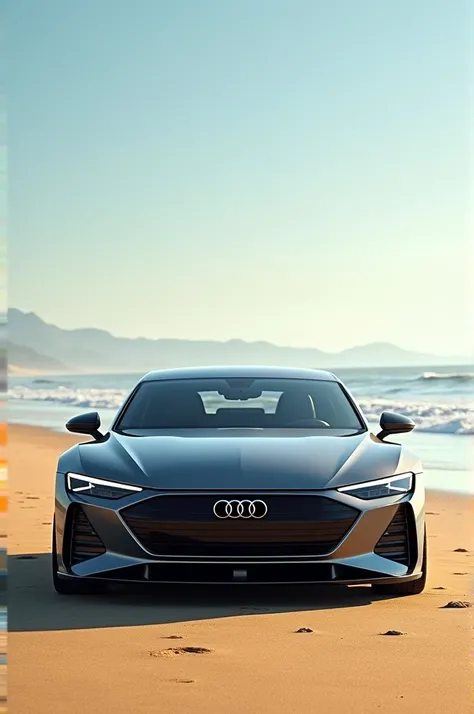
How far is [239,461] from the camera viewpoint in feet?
20.4

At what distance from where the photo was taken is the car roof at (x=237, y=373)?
7.96 m

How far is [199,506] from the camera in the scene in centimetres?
596

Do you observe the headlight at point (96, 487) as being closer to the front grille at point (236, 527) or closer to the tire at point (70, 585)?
the front grille at point (236, 527)

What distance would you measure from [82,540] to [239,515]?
0.87 metres

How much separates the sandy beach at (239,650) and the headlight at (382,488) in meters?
0.59

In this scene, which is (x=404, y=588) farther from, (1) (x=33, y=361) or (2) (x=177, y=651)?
(1) (x=33, y=361)

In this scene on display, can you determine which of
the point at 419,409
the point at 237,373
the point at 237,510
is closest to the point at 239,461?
the point at 237,510

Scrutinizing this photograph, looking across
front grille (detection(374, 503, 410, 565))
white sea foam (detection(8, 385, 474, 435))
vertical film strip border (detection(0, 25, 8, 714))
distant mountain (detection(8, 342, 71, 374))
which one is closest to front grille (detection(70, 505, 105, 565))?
front grille (detection(374, 503, 410, 565))

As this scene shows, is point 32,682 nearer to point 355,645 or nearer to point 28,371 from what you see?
point 355,645

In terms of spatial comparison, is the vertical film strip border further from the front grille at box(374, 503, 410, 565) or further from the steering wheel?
the steering wheel

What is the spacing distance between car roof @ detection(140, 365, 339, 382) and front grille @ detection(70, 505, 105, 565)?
191cm

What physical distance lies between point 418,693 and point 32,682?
1407mm

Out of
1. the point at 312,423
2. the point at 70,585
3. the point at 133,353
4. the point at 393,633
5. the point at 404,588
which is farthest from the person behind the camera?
the point at 133,353

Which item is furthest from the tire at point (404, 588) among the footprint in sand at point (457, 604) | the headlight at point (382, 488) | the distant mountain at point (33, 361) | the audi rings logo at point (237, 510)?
the distant mountain at point (33, 361)
